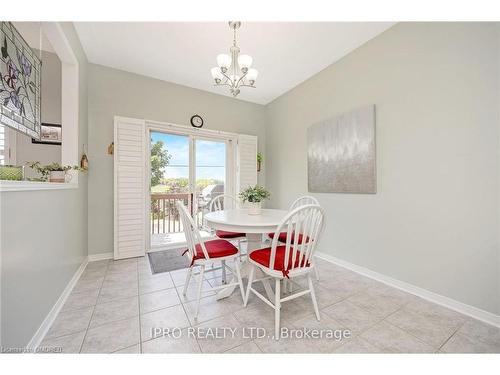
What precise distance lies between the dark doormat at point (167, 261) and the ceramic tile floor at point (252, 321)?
35 cm

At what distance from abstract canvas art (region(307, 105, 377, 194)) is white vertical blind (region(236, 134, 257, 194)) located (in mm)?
1228

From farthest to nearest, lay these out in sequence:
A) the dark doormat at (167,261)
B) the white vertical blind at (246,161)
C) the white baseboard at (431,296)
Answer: the white vertical blind at (246,161) < the dark doormat at (167,261) < the white baseboard at (431,296)

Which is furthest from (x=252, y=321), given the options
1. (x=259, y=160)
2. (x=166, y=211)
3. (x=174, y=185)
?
(x=259, y=160)

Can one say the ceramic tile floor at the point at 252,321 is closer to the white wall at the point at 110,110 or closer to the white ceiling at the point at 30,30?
the white wall at the point at 110,110

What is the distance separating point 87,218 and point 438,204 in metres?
4.00

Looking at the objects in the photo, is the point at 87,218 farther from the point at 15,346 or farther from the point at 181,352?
the point at 181,352

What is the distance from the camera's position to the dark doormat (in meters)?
2.55

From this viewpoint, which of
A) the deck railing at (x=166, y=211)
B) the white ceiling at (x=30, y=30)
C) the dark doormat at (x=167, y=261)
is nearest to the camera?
the white ceiling at (x=30, y=30)

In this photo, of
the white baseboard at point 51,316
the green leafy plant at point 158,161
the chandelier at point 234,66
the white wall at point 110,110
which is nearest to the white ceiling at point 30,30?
the white wall at point 110,110

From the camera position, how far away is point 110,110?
9.56ft

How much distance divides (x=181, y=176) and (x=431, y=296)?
11.6 ft

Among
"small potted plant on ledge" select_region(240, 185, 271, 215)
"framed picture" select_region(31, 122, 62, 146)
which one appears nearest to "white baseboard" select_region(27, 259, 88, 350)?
"small potted plant on ledge" select_region(240, 185, 271, 215)

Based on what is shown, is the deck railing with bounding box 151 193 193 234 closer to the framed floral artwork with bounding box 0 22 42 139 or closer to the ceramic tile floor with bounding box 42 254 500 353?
the ceramic tile floor with bounding box 42 254 500 353

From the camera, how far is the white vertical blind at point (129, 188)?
2.85 meters
